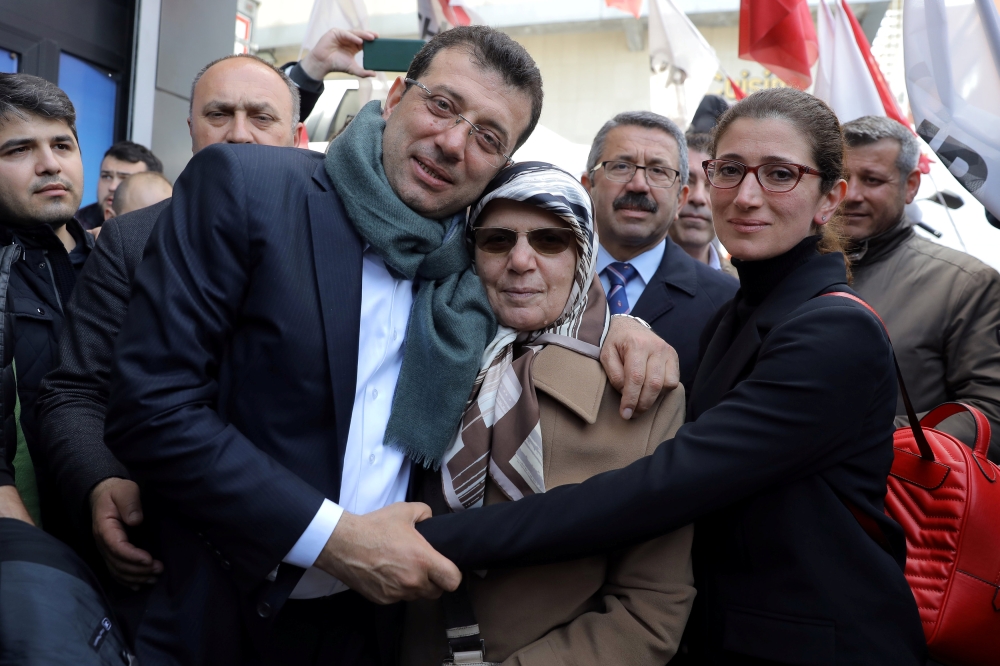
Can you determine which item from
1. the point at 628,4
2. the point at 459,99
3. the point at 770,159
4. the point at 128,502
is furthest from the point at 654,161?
the point at 628,4

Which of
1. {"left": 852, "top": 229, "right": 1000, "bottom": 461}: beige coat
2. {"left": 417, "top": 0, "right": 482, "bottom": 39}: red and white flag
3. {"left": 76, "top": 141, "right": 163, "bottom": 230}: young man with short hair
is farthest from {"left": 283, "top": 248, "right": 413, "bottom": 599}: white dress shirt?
{"left": 417, "top": 0, "right": 482, "bottom": 39}: red and white flag

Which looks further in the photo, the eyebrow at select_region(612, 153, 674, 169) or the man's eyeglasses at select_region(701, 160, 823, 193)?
the eyebrow at select_region(612, 153, 674, 169)

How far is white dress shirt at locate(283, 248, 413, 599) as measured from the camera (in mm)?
2068

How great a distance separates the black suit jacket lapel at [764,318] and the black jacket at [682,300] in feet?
3.25

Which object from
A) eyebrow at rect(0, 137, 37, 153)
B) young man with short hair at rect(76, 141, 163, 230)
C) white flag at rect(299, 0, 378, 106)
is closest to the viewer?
eyebrow at rect(0, 137, 37, 153)

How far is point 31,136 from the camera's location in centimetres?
301

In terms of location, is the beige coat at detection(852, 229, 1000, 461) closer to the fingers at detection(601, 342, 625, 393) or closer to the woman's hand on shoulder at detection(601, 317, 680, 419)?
the woman's hand on shoulder at detection(601, 317, 680, 419)

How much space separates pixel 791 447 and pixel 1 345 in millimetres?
2163

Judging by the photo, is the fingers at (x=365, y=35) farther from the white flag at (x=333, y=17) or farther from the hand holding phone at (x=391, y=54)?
the white flag at (x=333, y=17)

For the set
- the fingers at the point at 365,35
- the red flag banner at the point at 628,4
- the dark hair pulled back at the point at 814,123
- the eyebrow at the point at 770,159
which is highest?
the red flag banner at the point at 628,4

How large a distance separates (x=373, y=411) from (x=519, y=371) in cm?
39

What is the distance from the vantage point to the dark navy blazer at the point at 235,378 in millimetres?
1835

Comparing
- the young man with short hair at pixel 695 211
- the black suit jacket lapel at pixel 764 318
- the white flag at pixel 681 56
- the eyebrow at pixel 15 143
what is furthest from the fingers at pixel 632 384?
the white flag at pixel 681 56

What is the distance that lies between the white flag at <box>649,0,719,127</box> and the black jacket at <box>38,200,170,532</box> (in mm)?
4928
